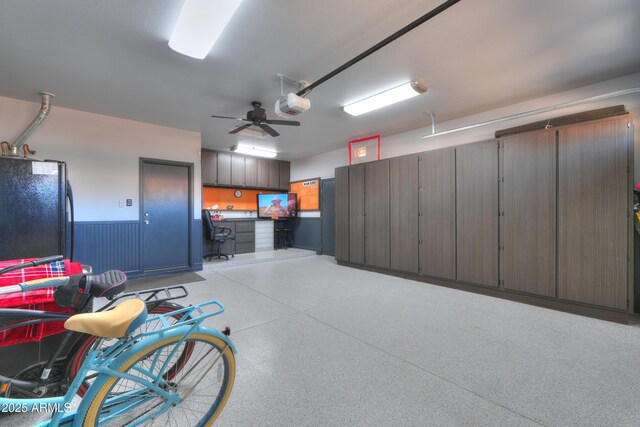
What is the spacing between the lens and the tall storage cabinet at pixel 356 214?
5207 millimetres

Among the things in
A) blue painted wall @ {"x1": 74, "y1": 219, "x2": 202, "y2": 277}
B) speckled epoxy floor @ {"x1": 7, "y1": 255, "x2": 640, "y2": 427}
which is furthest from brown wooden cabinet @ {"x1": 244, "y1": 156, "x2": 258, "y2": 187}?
speckled epoxy floor @ {"x1": 7, "y1": 255, "x2": 640, "y2": 427}

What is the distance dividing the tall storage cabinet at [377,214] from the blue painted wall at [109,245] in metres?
4.15

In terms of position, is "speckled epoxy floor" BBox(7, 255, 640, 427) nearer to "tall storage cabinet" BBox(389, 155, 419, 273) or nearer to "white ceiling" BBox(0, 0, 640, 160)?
"tall storage cabinet" BBox(389, 155, 419, 273)

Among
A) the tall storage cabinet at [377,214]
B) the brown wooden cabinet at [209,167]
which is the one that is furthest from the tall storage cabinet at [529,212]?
the brown wooden cabinet at [209,167]

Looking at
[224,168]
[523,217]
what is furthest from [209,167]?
[523,217]

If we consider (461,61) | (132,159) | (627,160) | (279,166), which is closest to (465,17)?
(461,61)

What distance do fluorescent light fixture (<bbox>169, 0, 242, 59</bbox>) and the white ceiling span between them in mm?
117

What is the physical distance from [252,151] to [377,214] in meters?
3.52

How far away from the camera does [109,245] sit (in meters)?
4.25

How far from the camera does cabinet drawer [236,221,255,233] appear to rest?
6.63 meters

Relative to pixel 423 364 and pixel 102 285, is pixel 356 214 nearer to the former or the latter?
pixel 423 364

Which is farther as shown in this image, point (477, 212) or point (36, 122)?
point (477, 212)

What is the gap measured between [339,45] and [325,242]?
16.2 ft

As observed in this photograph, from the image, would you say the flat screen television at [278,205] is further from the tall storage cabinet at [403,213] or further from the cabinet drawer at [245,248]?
the tall storage cabinet at [403,213]
